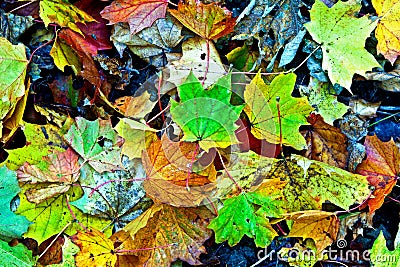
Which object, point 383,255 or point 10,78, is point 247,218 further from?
point 10,78

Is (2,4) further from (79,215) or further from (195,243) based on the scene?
(195,243)

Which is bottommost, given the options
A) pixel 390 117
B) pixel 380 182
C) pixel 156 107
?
pixel 380 182

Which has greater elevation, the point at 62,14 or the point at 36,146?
the point at 62,14

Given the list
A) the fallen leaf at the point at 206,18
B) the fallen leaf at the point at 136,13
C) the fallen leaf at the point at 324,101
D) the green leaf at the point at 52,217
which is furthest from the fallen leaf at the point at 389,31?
the green leaf at the point at 52,217

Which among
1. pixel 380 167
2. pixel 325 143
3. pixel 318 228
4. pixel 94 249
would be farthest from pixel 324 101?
pixel 94 249

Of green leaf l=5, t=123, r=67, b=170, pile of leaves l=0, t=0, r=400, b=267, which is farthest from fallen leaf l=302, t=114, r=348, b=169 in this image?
green leaf l=5, t=123, r=67, b=170

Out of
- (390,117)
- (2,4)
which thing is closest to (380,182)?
(390,117)

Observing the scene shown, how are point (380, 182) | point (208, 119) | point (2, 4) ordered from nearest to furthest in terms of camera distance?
point (208, 119)
point (380, 182)
point (2, 4)
